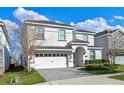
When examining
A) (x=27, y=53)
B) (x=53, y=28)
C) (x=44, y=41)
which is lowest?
(x=27, y=53)

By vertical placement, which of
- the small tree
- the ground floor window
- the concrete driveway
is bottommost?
the concrete driveway

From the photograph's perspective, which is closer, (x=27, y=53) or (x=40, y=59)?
(x=27, y=53)

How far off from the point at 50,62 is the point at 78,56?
5.62m

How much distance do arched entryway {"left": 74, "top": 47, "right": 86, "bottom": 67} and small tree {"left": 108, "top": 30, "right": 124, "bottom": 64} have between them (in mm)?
4161

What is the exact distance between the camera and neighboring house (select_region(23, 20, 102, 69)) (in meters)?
24.2

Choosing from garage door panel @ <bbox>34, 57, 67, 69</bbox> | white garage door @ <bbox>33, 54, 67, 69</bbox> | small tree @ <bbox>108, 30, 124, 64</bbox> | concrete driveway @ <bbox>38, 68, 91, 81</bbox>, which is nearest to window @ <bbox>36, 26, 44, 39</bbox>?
white garage door @ <bbox>33, 54, 67, 69</bbox>

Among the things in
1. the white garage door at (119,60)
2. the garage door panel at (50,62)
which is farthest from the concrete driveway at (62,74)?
the white garage door at (119,60)

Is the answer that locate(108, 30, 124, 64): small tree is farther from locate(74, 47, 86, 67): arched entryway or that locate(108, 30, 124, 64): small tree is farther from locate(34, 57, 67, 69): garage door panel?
locate(34, 57, 67, 69): garage door panel

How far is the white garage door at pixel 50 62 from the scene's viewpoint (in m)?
24.4

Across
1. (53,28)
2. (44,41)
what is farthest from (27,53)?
(53,28)
